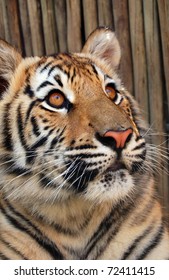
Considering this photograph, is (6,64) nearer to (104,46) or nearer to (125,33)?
(104,46)

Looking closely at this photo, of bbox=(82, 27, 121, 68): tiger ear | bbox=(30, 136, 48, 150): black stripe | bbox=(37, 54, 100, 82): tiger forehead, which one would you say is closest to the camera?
bbox=(30, 136, 48, 150): black stripe

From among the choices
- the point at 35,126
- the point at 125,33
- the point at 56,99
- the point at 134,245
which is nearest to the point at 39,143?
the point at 35,126

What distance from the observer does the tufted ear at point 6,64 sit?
3.14 metres

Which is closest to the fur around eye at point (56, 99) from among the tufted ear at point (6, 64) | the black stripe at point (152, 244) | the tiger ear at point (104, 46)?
the tufted ear at point (6, 64)

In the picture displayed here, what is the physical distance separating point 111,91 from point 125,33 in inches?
32.9

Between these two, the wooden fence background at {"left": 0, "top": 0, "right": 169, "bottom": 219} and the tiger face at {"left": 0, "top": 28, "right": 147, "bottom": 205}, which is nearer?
the tiger face at {"left": 0, "top": 28, "right": 147, "bottom": 205}

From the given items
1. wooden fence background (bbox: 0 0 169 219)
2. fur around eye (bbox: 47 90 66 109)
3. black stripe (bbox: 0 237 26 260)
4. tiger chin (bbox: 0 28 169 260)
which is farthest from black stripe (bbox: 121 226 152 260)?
wooden fence background (bbox: 0 0 169 219)

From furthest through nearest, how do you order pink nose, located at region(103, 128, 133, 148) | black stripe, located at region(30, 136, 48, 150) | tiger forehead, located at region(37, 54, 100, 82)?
tiger forehead, located at region(37, 54, 100, 82) → black stripe, located at region(30, 136, 48, 150) → pink nose, located at region(103, 128, 133, 148)

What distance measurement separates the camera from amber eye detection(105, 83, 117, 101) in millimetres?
3100

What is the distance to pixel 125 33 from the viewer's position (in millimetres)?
3883

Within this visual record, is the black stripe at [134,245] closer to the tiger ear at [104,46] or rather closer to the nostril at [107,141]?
the nostril at [107,141]

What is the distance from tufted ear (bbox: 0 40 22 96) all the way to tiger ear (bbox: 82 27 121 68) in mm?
355

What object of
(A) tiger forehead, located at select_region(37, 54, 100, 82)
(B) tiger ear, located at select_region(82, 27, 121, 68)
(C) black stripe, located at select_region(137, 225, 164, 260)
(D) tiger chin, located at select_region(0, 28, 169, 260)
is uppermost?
(B) tiger ear, located at select_region(82, 27, 121, 68)

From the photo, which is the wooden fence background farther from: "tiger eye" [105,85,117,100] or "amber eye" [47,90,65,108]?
"amber eye" [47,90,65,108]
